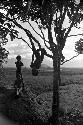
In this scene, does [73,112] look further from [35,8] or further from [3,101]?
[35,8]

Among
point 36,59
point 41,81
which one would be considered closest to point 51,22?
point 36,59

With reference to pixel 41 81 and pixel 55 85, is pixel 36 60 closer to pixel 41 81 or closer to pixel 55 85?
pixel 55 85

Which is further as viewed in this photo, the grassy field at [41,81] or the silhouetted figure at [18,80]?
the grassy field at [41,81]

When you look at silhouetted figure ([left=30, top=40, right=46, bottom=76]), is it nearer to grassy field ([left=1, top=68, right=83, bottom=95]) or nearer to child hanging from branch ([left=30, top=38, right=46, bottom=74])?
child hanging from branch ([left=30, top=38, right=46, bottom=74])

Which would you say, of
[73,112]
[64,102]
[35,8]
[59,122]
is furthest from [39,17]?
[64,102]

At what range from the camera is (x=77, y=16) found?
14.1 metres

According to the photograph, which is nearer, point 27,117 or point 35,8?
point 35,8

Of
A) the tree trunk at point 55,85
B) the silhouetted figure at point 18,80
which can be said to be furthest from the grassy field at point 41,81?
the tree trunk at point 55,85

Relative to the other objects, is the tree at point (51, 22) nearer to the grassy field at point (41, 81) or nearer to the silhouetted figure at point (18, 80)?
the silhouetted figure at point (18, 80)

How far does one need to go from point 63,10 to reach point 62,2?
2359mm

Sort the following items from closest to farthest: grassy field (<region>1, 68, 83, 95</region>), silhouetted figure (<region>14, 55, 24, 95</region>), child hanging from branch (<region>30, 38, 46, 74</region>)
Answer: child hanging from branch (<region>30, 38, 46, 74</region>) → silhouetted figure (<region>14, 55, 24, 95</region>) → grassy field (<region>1, 68, 83, 95</region>)

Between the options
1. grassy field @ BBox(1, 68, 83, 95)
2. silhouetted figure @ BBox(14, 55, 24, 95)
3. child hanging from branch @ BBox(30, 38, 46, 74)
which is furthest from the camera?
grassy field @ BBox(1, 68, 83, 95)

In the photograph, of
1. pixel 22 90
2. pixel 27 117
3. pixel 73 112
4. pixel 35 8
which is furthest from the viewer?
pixel 22 90

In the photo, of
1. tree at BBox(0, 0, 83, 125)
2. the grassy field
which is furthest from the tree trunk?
the grassy field
